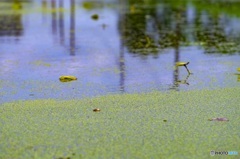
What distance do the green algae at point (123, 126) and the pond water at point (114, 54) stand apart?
0.27 m

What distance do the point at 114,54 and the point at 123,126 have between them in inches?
98.3

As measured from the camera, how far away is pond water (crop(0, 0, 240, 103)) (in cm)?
367

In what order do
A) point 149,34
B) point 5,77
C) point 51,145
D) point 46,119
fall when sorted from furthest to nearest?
point 149,34, point 5,77, point 46,119, point 51,145

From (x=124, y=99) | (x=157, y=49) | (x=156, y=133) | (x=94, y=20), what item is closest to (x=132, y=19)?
(x=94, y=20)

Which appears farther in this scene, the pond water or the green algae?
the pond water

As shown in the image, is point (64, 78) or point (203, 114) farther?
point (64, 78)

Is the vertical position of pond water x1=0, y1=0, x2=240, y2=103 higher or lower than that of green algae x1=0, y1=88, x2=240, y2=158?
lower

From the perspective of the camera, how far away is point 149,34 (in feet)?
21.6

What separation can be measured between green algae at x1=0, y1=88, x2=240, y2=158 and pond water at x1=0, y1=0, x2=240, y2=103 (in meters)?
0.27

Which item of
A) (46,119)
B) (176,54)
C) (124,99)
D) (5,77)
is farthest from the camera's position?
(176,54)

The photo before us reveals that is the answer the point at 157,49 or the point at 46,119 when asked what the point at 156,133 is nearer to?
the point at 46,119

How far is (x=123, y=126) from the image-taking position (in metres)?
2.66

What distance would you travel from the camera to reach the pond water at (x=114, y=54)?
3.67 metres

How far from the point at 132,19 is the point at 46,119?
6100mm
